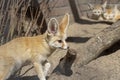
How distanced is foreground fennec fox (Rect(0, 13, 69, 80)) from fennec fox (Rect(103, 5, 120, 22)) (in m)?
5.08

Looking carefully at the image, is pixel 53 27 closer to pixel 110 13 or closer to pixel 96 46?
pixel 96 46

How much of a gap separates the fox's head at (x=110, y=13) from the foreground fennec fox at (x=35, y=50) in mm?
5113

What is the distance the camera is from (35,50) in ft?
16.5

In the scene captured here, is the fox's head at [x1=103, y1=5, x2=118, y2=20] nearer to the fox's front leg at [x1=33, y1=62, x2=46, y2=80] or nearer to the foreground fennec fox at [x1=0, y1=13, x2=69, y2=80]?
the foreground fennec fox at [x1=0, y1=13, x2=69, y2=80]

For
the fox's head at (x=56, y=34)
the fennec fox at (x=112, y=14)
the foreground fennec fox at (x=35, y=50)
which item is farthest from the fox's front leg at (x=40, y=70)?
the fennec fox at (x=112, y=14)

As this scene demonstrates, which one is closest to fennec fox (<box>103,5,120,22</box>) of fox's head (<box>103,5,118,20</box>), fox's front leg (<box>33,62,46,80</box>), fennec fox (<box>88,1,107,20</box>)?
fox's head (<box>103,5,118,20</box>)

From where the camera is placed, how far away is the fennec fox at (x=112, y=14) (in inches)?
393

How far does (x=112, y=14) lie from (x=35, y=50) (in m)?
5.25

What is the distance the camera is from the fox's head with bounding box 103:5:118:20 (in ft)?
32.9

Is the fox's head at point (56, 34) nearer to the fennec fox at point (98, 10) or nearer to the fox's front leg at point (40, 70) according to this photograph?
the fox's front leg at point (40, 70)

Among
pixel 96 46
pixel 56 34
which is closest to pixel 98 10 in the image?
pixel 96 46

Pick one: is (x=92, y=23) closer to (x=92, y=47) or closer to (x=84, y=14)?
(x=84, y=14)

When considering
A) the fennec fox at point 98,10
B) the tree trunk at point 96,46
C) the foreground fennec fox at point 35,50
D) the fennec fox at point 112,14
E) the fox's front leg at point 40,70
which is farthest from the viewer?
the fennec fox at point 112,14

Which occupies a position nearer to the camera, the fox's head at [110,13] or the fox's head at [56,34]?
the fox's head at [56,34]
